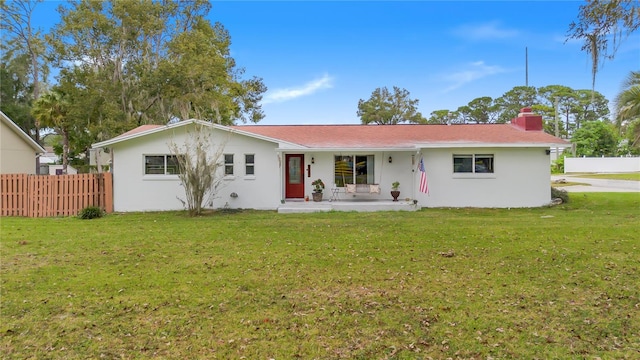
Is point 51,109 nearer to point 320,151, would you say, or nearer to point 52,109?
point 52,109

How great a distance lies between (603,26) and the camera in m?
7.25

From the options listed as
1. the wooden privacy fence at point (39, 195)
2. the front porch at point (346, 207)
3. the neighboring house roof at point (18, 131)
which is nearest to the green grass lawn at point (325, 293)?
the front porch at point (346, 207)

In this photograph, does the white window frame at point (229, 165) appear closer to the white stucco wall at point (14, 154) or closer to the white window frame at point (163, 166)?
the white window frame at point (163, 166)

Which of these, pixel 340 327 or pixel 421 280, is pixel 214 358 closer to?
pixel 340 327

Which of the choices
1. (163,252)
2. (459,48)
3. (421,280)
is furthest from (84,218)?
(459,48)

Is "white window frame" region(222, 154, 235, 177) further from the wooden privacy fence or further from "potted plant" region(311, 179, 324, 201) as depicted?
the wooden privacy fence

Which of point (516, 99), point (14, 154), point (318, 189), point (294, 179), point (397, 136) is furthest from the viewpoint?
point (516, 99)

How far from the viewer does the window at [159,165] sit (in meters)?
14.3

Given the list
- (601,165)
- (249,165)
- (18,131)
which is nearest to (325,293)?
(249,165)

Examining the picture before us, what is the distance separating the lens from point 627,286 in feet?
17.3

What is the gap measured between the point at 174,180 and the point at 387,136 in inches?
359

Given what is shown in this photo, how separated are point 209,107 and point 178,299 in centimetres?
2197

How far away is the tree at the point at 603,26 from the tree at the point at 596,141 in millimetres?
46596

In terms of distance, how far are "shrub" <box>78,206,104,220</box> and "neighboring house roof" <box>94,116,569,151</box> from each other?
7.78 ft
